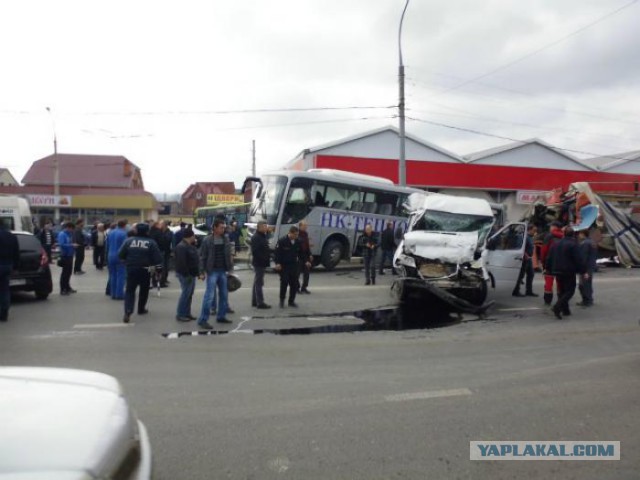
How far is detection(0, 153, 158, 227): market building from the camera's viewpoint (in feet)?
153

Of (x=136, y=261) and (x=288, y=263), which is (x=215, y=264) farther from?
(x=288, y=263)

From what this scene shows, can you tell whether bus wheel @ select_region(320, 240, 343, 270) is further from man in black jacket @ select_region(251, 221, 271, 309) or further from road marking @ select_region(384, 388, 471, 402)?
road marking @ select_region(384, 388, 471, 402)

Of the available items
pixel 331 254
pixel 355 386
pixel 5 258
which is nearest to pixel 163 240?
pixel 5 258

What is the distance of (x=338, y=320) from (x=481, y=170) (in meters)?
25.3

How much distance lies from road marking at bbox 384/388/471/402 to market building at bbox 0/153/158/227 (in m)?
40.6

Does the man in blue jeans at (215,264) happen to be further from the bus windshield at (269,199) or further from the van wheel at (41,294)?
the bus windshield at (269,199)

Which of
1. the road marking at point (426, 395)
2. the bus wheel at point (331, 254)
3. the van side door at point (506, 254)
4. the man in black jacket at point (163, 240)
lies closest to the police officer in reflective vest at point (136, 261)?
→ the man in black jacket at point (163, 240)

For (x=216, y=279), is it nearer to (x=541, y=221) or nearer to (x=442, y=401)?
(x=442, y=401)

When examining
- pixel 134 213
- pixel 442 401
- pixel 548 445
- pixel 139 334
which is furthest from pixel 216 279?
pixel 134 213

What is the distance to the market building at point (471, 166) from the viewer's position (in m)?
29.4

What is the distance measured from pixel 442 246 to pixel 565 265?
2284 millimetres

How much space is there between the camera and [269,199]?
53.6ft

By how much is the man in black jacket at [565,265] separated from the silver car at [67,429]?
27.3 ft

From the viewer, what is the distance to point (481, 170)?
104 ft
